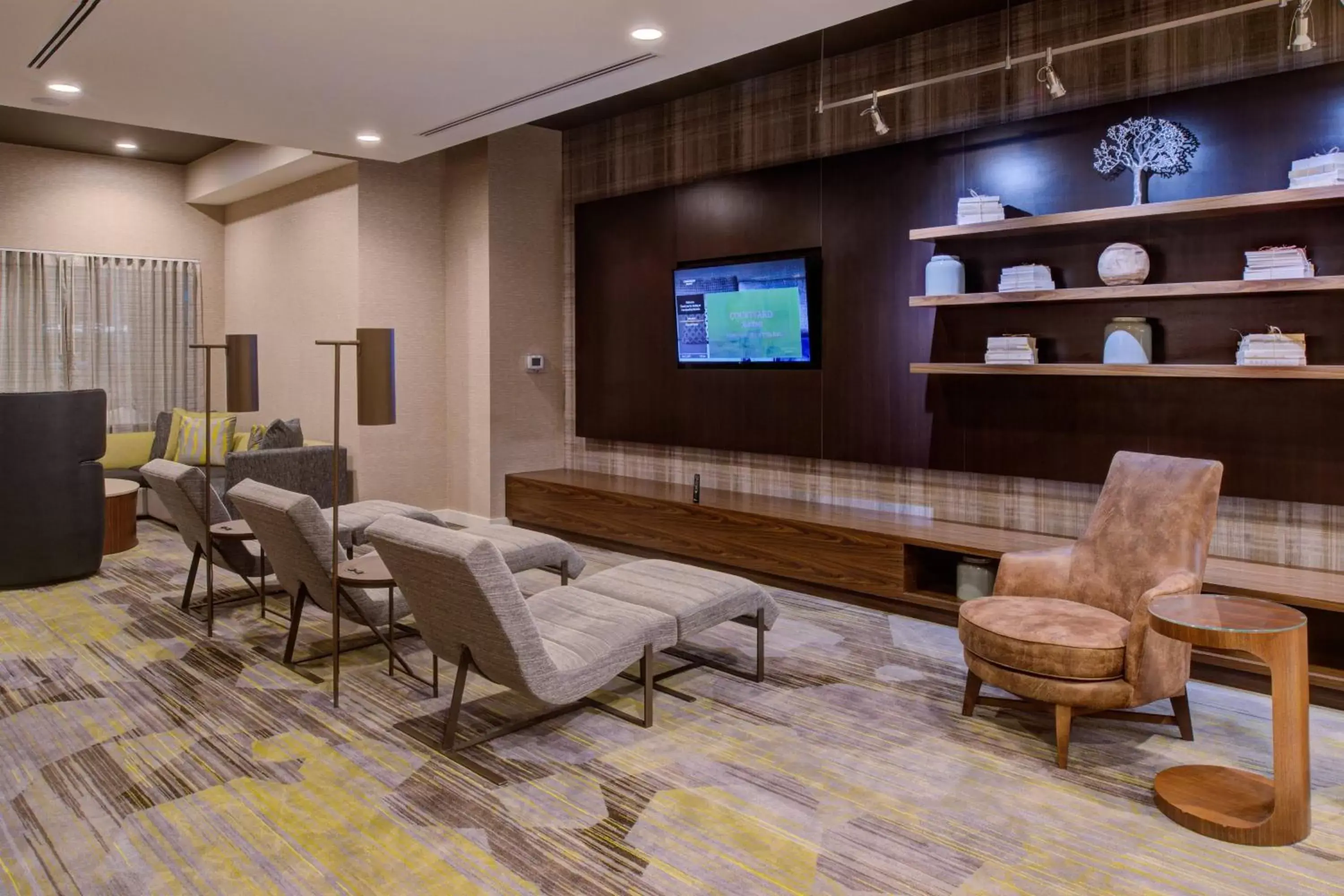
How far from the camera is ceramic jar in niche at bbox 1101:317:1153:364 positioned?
4270 millimetres

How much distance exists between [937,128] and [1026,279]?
1167mm

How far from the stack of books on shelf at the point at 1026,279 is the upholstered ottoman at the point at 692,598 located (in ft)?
6.50

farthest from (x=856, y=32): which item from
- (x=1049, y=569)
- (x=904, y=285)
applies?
(x=1049, y=569)

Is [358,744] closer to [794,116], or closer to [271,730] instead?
[271,730]

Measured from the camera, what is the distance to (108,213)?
845cm

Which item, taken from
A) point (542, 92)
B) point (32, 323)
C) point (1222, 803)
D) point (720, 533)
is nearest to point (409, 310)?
point (542, 92)

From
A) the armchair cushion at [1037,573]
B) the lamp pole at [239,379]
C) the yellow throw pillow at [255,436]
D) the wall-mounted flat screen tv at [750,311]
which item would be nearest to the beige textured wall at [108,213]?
the yellow throw pillow at [255,436]

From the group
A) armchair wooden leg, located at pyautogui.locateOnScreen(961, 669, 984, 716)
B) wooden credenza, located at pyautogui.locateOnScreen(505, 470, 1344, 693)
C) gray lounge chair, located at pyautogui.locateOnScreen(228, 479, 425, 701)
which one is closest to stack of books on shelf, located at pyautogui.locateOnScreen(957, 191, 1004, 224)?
wooden credenza, located at pyautogui.locateOnScreen(505, 470, 1344, 693)

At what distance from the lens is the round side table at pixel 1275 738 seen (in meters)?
2.65

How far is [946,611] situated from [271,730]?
3213 mm

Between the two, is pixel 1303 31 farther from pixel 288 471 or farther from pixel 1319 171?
pixel 288 471

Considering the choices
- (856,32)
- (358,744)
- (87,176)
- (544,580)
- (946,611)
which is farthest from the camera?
(87,176)

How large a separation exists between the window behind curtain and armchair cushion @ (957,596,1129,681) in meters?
7.92

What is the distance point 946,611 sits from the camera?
4.82 meters
